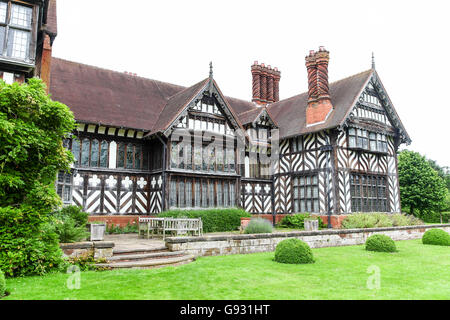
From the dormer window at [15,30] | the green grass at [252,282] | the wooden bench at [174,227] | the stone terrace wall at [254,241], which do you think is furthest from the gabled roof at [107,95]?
the green grass at [252,282]

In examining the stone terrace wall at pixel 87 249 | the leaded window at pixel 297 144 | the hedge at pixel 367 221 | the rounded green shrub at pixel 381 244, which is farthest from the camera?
the leaded window at pixel 297 144

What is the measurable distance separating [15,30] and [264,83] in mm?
20601

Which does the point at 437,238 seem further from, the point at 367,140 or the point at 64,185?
the point at 64,185

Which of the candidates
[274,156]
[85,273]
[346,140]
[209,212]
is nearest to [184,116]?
[209,212]

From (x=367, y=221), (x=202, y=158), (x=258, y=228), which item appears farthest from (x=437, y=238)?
(x=202, y=158)

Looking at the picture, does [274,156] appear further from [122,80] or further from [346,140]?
[122,80]

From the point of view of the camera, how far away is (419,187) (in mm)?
30938

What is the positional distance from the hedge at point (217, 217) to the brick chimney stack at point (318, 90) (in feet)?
27.8

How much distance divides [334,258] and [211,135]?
1083cm

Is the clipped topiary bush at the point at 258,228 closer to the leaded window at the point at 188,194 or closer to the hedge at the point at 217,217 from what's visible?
the hedge at the point at 217,217

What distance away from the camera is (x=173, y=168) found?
60.6 feet

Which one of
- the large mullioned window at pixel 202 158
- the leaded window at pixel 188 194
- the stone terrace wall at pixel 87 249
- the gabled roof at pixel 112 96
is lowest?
the stone terrace wall at pixel 87 249

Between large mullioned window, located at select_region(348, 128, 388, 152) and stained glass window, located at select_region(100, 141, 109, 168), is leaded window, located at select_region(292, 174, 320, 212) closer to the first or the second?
large mullioned window, located at select_region(348, 128, 388, 152)

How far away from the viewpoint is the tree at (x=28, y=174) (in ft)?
25.2
